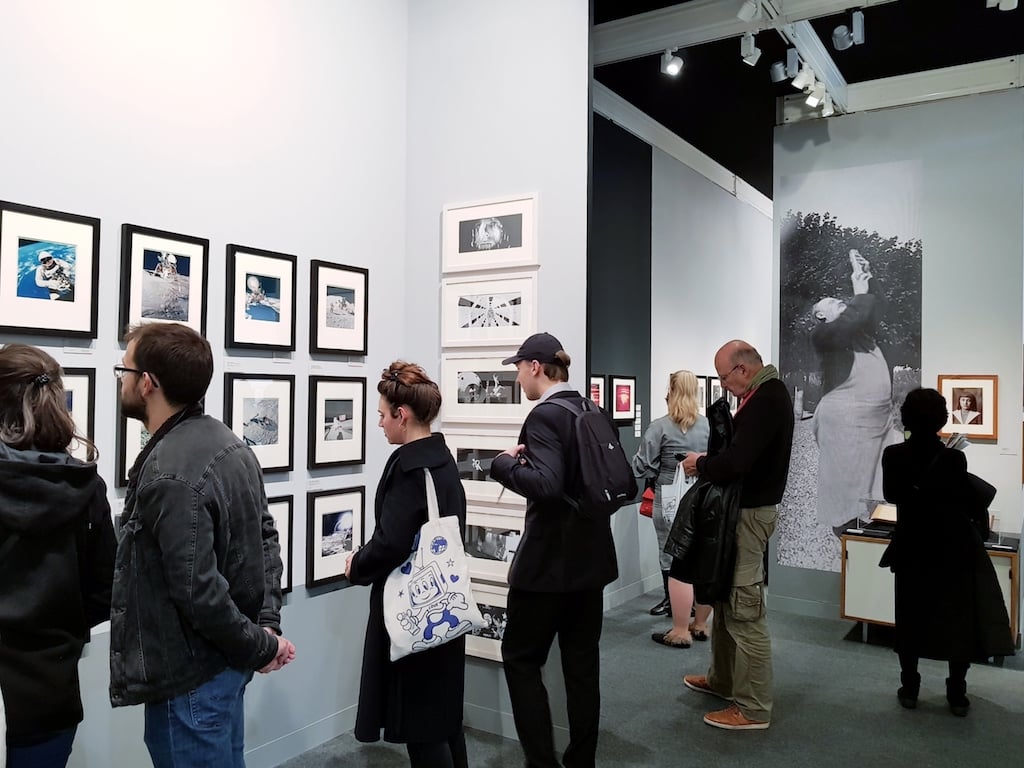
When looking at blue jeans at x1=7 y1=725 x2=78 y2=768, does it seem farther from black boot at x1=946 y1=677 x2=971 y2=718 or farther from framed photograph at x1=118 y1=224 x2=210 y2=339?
black boot at x1=946 y1=677 x2=971 y2=718

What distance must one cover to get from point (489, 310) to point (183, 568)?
6.48 ft

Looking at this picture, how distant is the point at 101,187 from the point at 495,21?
1.89 m

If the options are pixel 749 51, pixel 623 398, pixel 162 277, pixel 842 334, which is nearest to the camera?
pixel 162 277

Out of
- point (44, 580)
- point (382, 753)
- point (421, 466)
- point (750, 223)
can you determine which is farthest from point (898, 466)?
point (44, 580)

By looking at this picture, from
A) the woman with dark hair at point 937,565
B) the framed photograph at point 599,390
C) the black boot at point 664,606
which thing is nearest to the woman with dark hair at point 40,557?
the framed photograph at point 599,390

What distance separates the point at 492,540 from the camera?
3.30m

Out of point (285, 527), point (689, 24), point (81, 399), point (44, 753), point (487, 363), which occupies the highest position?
point (689, 24)

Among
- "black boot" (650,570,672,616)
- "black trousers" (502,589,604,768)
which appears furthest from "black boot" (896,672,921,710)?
"black trousers" (502,589,604,768)

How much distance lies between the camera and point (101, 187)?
7.89ft

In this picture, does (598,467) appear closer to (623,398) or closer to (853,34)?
(623,398)

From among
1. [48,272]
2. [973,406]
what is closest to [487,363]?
[48,272]

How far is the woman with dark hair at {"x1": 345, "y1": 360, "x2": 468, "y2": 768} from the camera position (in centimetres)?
220

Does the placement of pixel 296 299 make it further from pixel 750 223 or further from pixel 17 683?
pixel 750 223

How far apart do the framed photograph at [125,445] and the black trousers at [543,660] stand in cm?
140
